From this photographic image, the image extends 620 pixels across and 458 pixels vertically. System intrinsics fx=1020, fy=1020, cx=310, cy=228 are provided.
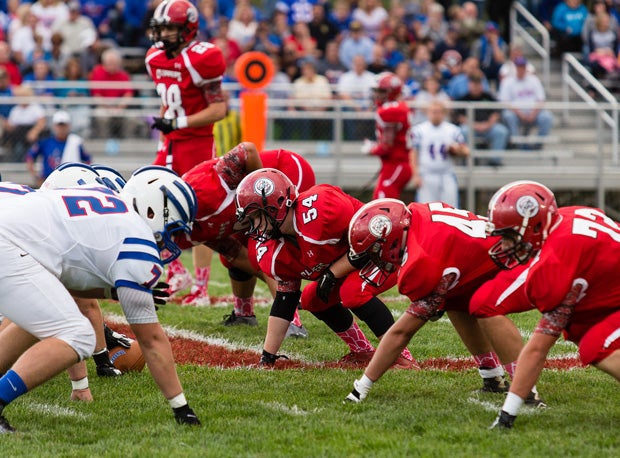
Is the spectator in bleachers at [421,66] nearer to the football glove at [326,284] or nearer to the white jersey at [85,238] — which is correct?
the football glove at [326,284]

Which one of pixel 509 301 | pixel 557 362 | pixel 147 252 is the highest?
pixel 147 252

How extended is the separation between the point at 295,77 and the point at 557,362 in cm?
882

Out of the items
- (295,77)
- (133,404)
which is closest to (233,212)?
(133,404)

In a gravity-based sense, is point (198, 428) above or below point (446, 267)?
below

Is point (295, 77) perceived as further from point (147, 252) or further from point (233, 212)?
point (147, 252)

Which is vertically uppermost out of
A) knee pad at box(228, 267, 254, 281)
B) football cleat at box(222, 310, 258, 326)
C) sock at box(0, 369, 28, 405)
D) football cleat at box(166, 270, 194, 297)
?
sock at box(0, 369, 28, 405)

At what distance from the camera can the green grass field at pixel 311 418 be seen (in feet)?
14.1

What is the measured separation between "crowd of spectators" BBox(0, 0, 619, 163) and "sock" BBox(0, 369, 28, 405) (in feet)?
28.7

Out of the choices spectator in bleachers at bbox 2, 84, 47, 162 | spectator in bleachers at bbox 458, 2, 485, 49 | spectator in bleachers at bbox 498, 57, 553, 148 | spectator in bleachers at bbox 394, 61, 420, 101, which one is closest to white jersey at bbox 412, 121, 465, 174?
spectator in bleachers at bbox 498, 57, 553, 148

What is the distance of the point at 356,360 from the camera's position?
20.1 feet

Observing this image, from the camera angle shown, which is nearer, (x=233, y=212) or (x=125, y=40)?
(x=233, y=212)

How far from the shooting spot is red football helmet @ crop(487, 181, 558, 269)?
174 inches

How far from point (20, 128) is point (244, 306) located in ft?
20.9

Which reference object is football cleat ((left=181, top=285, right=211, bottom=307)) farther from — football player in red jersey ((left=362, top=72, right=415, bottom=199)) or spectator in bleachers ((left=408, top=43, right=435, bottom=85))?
spectator in bleachers ((left=408, top=43, right=435, bottom=85))
